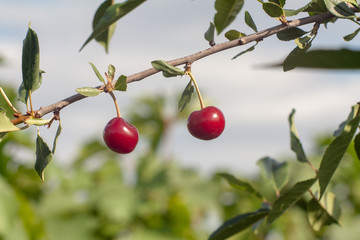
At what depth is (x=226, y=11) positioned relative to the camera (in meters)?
0.85

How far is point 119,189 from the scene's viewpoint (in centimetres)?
497

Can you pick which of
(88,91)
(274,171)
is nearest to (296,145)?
(274,171)

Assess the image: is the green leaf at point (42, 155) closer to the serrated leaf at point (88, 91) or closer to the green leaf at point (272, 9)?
the serrated leaf at point (88, 91)

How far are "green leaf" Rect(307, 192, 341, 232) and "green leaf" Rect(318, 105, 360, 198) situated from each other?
37 cm

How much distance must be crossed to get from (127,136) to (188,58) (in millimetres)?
192

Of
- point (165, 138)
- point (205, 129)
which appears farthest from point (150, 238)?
point (205, 129)

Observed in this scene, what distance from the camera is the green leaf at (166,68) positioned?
73cm

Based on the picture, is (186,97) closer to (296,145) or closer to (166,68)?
(166,68)

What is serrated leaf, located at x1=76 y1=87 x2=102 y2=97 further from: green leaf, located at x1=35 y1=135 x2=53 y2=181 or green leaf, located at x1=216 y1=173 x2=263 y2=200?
green leaf, located at x1=216 y1=173 x2=263 y2=200

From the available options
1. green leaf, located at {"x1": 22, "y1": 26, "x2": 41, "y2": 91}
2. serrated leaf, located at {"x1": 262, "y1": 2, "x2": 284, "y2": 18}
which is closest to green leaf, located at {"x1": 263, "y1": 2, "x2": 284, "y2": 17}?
serrated leaf, located at {"x1": 262, "y1": 2, "x2": 284, "y2": 18}

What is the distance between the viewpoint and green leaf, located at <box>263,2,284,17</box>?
0.76 meters

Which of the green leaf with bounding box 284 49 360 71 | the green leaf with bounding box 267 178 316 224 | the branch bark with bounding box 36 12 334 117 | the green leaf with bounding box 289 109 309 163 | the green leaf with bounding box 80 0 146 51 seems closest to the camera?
the green leaf with bounding box 284 49 360 71

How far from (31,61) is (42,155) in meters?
0.15

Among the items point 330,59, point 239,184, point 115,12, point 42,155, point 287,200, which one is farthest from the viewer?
point 239,184
